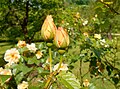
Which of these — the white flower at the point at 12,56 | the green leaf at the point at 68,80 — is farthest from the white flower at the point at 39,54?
the green leaf at the point at 68,80

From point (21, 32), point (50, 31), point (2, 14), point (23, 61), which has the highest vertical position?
point (50, 31)

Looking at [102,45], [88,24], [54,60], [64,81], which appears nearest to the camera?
[64,81]

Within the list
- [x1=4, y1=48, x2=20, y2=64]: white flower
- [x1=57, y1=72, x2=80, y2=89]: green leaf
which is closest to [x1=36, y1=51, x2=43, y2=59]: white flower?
[x1=4, y1=48, x2=20, y2=64]: white flower

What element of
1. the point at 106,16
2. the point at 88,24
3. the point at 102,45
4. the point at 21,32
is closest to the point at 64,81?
the point at 106,16

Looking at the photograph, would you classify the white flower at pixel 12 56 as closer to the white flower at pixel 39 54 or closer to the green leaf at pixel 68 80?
the white flower at pixel 39 54

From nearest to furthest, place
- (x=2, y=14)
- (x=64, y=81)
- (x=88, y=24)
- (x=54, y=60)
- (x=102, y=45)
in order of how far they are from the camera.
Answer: (x=64, y=81), (x=54, y=60), (x=102, y=45), (x=88, y=24), (x=2, y=14)

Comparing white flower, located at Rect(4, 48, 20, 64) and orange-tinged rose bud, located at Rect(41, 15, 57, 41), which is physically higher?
orange-tinged rose bud, located at Rect(41, 15, 57, 41)

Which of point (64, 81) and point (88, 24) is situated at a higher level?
point (64, 81)

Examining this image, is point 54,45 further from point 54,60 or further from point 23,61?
point 54,60

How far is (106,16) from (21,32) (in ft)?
18.9

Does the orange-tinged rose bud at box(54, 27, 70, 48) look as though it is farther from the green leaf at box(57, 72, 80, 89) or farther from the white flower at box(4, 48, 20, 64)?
the white flower at box(4, 48, 20, 64)

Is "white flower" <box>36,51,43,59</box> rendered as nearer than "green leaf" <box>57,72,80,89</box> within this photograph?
No

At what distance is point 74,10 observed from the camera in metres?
6.95

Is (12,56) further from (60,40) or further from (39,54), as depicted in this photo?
(60,40)
